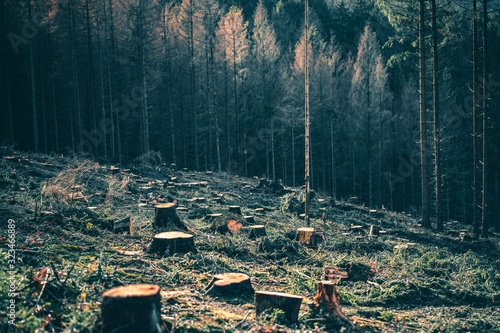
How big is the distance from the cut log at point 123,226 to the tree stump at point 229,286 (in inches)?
126

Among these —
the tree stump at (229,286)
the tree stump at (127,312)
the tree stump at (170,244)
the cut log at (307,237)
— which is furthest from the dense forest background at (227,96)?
the tree stump at (127,312)

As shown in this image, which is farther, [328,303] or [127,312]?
[328,303]

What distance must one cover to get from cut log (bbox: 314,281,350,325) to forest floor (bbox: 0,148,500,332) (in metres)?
0.09

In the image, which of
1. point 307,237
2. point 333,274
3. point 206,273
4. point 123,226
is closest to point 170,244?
point 206,273

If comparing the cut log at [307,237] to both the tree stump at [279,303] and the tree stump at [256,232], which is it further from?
the tree stump at [279,303]

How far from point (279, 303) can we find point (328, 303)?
0.74 m

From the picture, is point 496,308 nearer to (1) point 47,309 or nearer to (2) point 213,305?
(2) point 213,305

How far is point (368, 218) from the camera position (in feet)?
49.1

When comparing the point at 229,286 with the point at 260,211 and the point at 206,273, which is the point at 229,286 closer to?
the point at 206,273

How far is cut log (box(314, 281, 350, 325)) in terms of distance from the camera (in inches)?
177

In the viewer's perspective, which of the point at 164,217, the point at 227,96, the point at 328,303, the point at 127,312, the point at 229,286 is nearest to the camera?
the point at 127,312

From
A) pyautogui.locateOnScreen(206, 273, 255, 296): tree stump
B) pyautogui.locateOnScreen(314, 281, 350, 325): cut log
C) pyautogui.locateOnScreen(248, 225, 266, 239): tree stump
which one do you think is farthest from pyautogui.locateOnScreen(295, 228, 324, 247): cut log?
pyautogui.locateOnScreen(314, 281, 350, 325): cut log

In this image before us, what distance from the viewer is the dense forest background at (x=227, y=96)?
974 inches

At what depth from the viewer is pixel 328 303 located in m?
4.54
